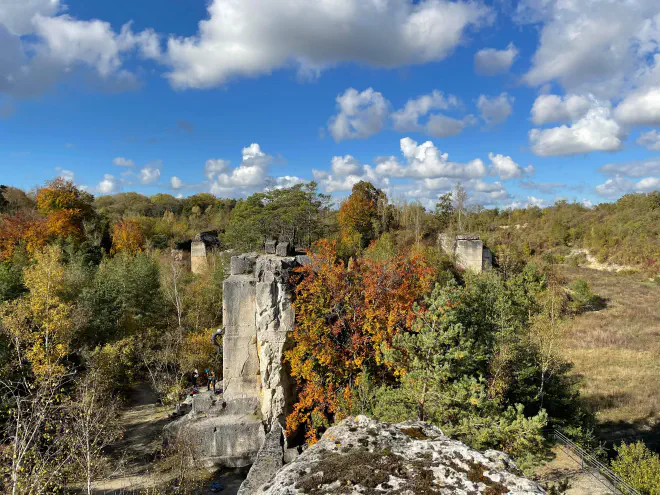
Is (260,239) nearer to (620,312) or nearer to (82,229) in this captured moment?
(82,229)

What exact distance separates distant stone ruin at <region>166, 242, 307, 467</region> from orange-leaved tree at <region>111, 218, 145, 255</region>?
23.4m

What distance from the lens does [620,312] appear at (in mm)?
24641

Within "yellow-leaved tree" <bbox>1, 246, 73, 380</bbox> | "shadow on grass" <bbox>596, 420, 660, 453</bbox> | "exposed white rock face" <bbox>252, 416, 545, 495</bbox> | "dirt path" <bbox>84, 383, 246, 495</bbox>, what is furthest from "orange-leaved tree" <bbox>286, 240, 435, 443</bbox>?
"yellow-leaved tree" <bbox>1, 246, 73, 380</bbox>

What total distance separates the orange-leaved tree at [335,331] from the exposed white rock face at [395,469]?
7387 millimetres

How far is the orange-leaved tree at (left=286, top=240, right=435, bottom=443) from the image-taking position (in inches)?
431

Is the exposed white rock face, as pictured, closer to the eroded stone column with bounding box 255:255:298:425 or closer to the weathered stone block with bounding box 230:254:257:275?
the eroded stone column with bounding box 255:255:298:425

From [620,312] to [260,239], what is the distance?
2411 cm

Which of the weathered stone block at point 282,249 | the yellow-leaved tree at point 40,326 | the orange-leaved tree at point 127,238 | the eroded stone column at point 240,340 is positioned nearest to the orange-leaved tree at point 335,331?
the weathered stone block at point 282,249

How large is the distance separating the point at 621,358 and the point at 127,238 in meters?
35.7

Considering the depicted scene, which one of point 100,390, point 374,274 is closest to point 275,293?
point 374,274

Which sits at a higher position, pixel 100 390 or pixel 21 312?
pixel 21 312

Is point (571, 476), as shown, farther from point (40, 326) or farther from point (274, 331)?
point (40, 326)

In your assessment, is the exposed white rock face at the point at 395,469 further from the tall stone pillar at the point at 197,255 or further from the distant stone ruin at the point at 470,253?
the tall stone pillar at the point at 197,255

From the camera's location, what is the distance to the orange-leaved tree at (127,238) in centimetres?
3259
